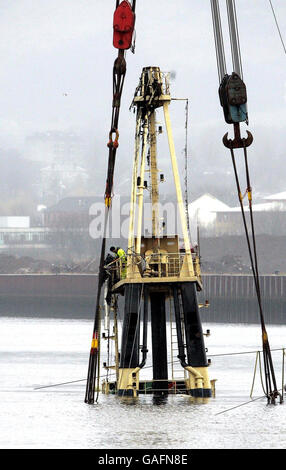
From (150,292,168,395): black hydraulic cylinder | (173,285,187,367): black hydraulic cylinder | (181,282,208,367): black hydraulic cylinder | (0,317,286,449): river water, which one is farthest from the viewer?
(150,292,168,395): black hydraulic cylinder

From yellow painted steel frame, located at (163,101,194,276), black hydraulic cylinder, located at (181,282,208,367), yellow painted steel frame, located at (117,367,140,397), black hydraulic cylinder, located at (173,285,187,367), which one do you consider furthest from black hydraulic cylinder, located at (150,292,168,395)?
yellow painted steel frame, located at (163,101,194,276)

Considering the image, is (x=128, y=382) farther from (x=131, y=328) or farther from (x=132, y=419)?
(x=132, y=419)

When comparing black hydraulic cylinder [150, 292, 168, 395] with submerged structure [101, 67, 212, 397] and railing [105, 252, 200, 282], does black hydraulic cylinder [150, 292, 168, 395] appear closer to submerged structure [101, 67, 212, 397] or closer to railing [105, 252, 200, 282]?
submerged structure [101, 67, 212, 397]

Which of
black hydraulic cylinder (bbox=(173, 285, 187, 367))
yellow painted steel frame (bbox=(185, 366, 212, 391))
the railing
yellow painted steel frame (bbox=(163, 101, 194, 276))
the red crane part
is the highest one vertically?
the red crane part

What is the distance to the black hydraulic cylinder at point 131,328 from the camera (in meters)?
45.7

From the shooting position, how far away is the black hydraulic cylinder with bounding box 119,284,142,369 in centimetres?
4569

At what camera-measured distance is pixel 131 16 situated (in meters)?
37.7

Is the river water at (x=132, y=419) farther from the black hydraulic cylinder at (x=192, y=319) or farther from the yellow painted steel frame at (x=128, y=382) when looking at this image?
the black hydraulic cylinder at (x=192, y=319)

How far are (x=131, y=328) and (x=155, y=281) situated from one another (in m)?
2.53
